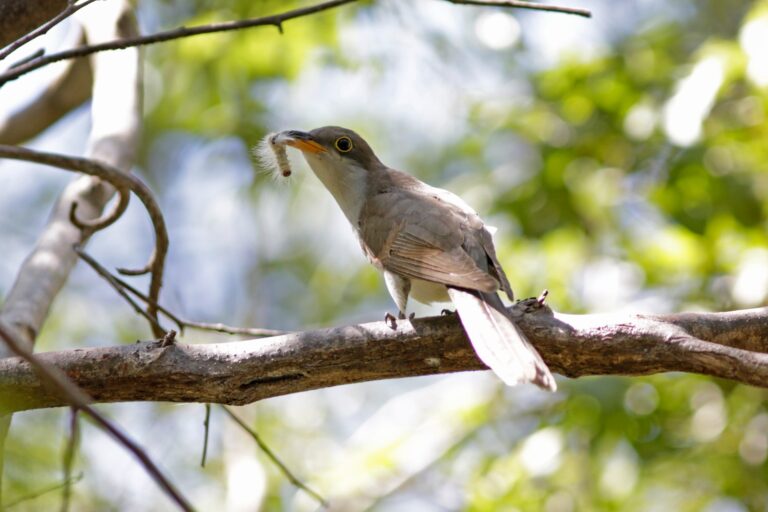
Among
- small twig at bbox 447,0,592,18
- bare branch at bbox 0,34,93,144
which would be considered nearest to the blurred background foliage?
bare branch at bbox 0,34,93,144

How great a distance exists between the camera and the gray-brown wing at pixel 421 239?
148 inches

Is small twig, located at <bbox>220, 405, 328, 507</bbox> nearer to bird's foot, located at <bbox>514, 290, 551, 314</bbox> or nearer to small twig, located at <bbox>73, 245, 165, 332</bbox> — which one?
small twig, located at <bbox>73, 245, 165, 332</bbox>

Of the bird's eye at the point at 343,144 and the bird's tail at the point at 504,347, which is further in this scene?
the bird's eye at the point at 343,144

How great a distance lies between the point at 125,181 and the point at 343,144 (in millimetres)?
1807

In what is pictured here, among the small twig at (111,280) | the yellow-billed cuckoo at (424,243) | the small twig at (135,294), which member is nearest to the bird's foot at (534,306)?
the yellow-billed cuckoo at (424,243)

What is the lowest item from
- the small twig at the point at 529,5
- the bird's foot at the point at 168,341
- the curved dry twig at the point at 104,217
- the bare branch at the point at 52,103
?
the bird's foot at the point at 168,341

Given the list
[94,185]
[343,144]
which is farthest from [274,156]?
[94,185]

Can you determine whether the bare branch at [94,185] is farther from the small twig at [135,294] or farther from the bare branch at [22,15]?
the small twig at [135,294]

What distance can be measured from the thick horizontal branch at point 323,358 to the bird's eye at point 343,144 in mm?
2083

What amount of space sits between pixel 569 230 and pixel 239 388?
380 cm

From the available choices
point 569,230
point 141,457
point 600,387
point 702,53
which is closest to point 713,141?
point 702,53

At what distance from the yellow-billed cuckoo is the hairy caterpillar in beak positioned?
3 centimetres

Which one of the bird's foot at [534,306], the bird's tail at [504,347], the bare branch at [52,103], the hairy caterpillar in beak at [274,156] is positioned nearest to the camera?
the bird's tail at [504,347]

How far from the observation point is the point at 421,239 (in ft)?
13.6
